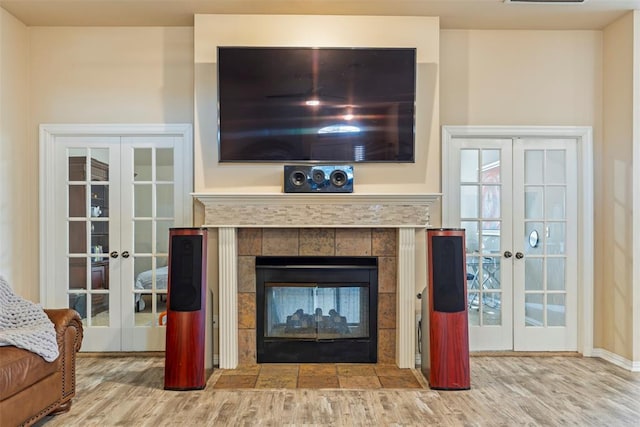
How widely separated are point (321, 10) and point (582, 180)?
2712 mm

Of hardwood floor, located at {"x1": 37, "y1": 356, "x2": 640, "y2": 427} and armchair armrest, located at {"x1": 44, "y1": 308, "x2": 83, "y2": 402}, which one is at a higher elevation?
armchair armrest, located at {"x1": 44, "y1": 308, "x2": 83, "y2": 402}

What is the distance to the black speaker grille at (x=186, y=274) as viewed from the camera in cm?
322

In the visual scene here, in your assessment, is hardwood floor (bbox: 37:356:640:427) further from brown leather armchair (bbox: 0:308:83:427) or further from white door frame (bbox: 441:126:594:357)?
white door frame (bbox: 441:126:594:357)

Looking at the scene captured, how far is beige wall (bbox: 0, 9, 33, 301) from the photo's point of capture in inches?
146

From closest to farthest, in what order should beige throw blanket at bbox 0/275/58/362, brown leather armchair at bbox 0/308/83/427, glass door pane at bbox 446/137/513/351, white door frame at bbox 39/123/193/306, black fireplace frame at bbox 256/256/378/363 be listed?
brown leather armchair at bbox 0/308/83/427
beige throw blanket at bbox 0/275/58/362
black fireplace frame at bbox 256/256/378/363
white door frame at bbox 39/123/193/306
glass door pane at bbox 446/137/513/351

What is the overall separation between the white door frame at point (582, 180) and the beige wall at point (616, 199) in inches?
3.0

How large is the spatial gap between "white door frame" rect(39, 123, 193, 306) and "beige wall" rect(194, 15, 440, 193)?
283 millimetres

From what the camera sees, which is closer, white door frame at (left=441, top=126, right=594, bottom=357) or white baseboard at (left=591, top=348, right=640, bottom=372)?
white baseboard at (left=591, top=348, right=640, bottom=372)

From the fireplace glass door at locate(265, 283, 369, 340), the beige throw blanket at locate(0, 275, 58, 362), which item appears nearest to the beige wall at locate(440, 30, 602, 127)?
the fireplace glass door at locate(265, 283, 369, 340)

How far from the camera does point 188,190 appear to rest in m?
3.99

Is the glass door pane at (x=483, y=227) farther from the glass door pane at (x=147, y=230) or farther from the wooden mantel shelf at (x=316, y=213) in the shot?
the glass door pane at (x=147, y=230)

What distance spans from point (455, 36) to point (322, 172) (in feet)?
5.74

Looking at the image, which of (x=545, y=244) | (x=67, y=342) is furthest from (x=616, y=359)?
(x=67, y=342)

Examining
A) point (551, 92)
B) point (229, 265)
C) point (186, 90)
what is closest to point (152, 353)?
point (229, 265)
